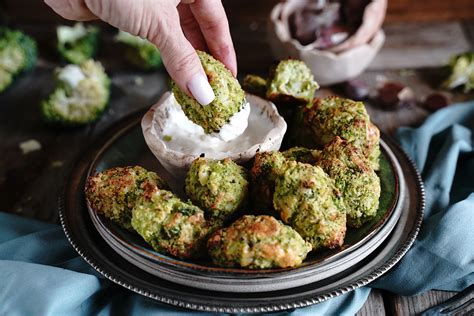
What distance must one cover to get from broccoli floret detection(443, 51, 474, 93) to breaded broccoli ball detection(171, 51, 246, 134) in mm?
1915

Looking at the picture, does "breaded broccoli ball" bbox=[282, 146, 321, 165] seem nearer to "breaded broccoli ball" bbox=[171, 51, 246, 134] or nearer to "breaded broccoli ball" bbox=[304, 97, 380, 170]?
"breaded broccoli ball" bbox=[304, 97, 380, 170]

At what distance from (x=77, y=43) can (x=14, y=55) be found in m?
0.43

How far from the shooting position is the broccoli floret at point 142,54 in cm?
384

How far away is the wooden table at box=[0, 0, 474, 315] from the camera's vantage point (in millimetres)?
2979

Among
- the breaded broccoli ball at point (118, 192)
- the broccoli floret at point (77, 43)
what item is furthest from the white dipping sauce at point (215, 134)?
the broccoli floret at point (77, 43)

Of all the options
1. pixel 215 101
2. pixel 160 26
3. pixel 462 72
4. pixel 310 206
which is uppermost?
pixel 160 26

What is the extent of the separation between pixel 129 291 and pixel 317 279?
2.44 feet

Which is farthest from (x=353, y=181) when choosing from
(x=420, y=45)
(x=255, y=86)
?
(x=420, y=45)

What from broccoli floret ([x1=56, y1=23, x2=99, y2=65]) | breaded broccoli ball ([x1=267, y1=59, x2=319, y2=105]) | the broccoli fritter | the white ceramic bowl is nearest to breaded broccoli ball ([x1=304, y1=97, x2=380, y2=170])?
breaded broccoli ball ([x1=267, y1=59, x2=319, y2=105])

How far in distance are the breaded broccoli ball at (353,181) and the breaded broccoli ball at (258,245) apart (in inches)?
11.2

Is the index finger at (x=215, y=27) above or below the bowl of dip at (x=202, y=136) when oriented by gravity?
above

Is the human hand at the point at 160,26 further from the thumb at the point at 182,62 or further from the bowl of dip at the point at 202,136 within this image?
the bowl of dip at the point at 202,136

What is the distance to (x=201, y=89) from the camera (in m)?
2.11

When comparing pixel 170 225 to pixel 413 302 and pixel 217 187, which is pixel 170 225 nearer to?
pixel 217 187
